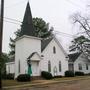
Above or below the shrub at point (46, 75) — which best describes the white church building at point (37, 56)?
above

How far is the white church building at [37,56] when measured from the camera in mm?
29359

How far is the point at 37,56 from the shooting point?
2975cm

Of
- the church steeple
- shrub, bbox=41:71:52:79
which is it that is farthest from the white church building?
shrub, bbox=41:71:52:79

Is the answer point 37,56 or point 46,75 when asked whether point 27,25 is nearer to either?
point 37,56

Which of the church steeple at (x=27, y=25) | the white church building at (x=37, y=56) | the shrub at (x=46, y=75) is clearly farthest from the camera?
the church steeple at (x=27, y=25)

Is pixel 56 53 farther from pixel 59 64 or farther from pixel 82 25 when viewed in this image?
pixel 82 25

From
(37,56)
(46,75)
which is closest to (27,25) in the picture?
(37,56)

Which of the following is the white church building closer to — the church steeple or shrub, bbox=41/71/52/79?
the church steeple

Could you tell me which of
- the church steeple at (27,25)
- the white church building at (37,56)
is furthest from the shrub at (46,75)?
the church steeple at (27,25)

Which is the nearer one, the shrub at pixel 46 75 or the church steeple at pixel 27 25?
the shrub at pixel 46 75

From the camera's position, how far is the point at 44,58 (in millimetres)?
32125

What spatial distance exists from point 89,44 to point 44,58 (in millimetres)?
23219

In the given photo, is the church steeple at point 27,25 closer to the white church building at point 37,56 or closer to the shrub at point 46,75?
the white church building at point 37,56

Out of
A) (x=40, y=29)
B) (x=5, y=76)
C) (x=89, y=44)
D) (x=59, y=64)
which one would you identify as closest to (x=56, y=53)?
(x=59, y=64)
